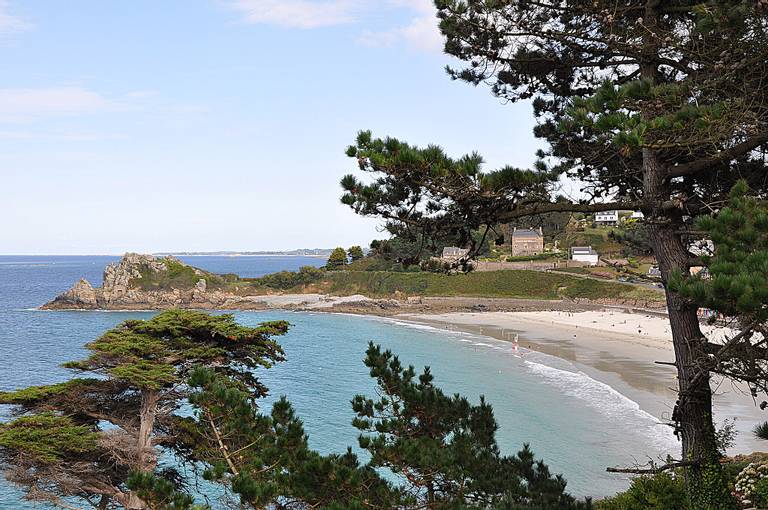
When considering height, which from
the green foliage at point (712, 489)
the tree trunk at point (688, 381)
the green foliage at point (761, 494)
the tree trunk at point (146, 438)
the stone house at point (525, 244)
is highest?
the stone house at point (525, 244)

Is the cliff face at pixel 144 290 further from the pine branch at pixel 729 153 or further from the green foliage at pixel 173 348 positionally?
the pine branch at pixel 729 153

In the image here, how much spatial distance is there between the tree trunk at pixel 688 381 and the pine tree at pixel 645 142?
0.4 inches

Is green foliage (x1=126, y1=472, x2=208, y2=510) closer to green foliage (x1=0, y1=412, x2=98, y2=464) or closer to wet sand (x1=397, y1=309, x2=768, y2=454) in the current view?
green foliage (x1=0, y1=412, x2=98, y2=464)

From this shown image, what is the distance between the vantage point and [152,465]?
984cm

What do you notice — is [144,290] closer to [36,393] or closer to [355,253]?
[355,253]

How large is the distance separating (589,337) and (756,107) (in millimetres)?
35530

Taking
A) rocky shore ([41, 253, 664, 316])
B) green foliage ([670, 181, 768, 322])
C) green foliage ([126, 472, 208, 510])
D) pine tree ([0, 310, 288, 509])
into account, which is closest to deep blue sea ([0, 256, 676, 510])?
pine tree ([0, 310, 288, 509])

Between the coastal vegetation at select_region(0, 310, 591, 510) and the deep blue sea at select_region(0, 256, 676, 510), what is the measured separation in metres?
5.86

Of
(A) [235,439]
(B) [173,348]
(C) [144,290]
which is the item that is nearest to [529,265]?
(C) [144,290]

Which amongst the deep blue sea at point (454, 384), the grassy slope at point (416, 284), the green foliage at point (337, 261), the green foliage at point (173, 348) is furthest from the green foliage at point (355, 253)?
the green foliage at point (173, 348)

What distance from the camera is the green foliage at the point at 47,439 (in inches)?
340

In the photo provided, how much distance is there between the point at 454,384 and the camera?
26.0m

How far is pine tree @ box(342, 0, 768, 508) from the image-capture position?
4879mm

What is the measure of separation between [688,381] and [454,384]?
2113cm
